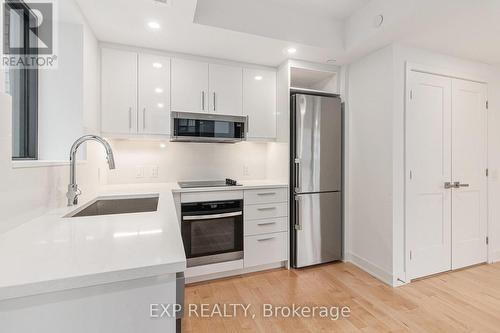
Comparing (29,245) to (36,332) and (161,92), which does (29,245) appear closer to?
→ (36,332)

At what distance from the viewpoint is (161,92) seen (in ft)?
7.88

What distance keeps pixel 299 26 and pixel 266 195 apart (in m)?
1.72

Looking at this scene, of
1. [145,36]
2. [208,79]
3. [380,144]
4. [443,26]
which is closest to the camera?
[443,26]

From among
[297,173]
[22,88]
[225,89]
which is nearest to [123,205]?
[22,88]

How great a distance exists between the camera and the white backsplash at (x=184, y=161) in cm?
256

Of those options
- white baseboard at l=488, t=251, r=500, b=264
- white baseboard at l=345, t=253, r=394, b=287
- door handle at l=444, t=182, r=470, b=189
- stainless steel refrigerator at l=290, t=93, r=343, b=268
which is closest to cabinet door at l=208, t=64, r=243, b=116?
stainless steel refrigerator at l=290, t=93, r=343, b=268

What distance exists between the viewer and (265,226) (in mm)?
2518

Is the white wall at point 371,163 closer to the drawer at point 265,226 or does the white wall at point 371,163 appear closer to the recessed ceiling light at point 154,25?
the drawer at point 265,226

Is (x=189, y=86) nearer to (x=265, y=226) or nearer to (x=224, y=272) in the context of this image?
(x=265, y=226)

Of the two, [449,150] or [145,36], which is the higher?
[145,36]

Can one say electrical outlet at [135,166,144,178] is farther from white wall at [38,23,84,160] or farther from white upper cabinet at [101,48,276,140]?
white wall at [38,23,84,160]

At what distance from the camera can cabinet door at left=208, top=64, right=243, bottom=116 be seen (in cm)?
258

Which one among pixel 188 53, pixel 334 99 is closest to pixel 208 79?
pixel 188 53

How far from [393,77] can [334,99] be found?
0.62 meters
